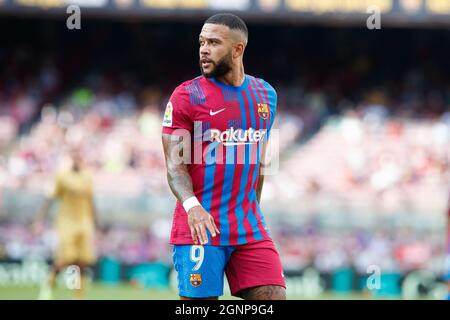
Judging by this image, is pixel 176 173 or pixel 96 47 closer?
pixel 176 173

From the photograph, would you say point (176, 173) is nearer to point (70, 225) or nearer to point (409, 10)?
point (70, 225)

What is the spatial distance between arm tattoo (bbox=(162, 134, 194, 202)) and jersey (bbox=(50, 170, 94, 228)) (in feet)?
24.7

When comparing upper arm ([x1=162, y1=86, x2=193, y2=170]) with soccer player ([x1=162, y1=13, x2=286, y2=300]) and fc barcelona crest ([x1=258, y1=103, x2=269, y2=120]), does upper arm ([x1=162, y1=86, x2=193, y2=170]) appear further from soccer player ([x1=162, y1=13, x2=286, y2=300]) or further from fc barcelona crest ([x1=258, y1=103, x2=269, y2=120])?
fc barcelona crest ([x1=258, y1=103, x2=269, y2=120])

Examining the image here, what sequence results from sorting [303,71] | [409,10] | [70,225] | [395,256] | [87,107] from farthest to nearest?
[303,71], [87,107], [409,10], [395,256], [70,225]

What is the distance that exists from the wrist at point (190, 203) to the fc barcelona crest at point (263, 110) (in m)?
0.78

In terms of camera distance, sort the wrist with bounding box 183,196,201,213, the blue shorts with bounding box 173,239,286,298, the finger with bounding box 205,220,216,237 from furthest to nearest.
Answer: the blue shorts with bounding box 173,239,286,298, the wrist with bounding box 183,196,201,213, the finger with bounding box 205,220,216,237

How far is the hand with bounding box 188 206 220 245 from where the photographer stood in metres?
5.95

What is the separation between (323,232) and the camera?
58.8 ft

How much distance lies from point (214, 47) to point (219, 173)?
2.64ft

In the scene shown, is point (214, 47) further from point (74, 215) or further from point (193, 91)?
point (74, 215)

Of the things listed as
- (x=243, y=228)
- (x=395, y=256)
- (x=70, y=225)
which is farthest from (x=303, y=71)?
(x=243, y=228)

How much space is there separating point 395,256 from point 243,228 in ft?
38.3

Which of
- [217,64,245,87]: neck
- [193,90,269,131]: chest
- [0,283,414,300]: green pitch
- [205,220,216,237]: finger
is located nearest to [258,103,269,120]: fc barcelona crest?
[193,90,269,131]: chest

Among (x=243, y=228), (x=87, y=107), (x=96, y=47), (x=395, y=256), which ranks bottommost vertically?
(x=395, y=256)
